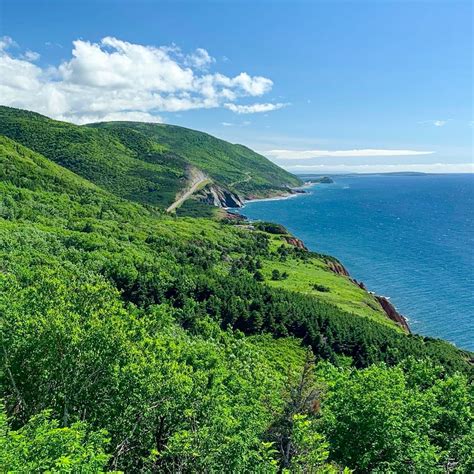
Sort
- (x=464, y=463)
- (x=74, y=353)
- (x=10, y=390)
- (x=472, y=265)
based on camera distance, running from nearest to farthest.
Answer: (x=464, y=463), (x=74, y=353), (x=10, y=390), (x=472, y=265)

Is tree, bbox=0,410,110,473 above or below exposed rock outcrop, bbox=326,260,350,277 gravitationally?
above

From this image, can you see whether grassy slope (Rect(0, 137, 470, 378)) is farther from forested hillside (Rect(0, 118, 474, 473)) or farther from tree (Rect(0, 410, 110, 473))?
tree (Rect(0, 410, 110, 473))

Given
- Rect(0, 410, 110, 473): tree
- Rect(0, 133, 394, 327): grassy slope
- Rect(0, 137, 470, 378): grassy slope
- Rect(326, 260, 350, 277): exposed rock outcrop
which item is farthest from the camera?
Rect(326, 260, 350, 277): exposed rock outcrop

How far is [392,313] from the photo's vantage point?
104562 mm

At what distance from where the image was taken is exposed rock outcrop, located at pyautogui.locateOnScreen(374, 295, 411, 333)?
101m

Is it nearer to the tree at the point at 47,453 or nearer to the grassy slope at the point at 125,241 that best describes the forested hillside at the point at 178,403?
the tree at the point at 47,453

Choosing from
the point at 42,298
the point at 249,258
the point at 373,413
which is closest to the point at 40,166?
the point at 249,258

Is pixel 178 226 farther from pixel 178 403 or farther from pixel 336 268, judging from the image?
pixel 178 403

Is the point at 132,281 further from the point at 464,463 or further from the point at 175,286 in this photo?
the point at 464,463

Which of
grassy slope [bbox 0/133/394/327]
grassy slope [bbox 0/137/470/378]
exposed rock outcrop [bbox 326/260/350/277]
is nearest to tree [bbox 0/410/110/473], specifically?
grassy slope [bbox 0/137/470/378]

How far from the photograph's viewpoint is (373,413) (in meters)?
26.0

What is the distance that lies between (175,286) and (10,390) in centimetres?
5525

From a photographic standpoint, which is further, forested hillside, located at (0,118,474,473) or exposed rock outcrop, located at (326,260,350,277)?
exposed rock outcrop, located at (326,260,350,277)

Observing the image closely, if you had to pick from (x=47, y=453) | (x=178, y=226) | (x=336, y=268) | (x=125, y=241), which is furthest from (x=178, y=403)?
(x=178, y=226)
